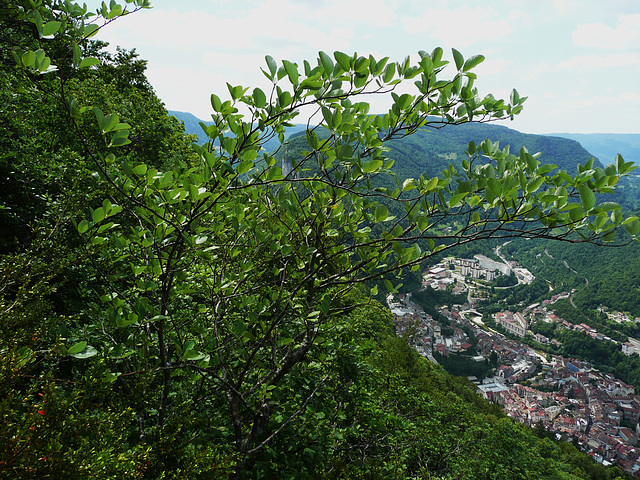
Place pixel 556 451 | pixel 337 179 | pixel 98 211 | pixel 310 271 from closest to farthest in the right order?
pixel 98 211
pixel 337 179
pixel 310 271
pixel 556 451

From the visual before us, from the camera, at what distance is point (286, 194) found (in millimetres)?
2219

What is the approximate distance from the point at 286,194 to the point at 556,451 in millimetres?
34789

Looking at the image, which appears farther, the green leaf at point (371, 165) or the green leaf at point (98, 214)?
the green leaf at point (371, 165)

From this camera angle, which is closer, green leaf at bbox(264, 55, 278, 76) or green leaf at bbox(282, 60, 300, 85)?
green leaf at bbox(282, 60, 300, 85)

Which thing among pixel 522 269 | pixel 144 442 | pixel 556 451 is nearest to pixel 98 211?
pixel 144 442

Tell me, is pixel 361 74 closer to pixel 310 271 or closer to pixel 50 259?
pixel 310 271

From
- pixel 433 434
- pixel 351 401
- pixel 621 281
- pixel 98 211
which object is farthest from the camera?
pixel 621 281

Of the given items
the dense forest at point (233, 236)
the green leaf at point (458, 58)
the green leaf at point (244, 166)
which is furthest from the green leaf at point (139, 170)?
the green leaf at point (458, 58)

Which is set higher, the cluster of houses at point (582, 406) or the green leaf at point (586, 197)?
the green leaf at point (586, 197)

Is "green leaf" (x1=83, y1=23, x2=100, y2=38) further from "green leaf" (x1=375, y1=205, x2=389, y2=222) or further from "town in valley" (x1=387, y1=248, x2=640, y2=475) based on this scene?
"town in valley" (x1=387, y1=248, x2=640, y2=475)

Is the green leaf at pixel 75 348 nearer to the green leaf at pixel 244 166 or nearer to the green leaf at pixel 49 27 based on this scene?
the green leaf at pixel 244 166

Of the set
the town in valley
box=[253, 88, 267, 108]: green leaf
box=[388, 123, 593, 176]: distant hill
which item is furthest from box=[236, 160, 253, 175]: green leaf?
box=[388, 123, 593, 176]: distant hill

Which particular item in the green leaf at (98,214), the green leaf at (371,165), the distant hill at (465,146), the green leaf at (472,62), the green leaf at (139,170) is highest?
the distant hill at (465,146)

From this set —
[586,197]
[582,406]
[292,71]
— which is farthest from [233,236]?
[582,406]
